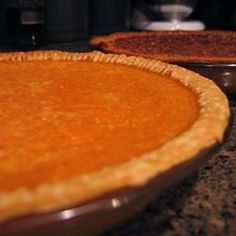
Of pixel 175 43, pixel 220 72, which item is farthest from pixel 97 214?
pixel 175 43

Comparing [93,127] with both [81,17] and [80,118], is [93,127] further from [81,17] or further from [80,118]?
[81,17]

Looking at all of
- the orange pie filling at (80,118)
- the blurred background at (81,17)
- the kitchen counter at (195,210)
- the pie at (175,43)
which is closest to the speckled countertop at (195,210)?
the kitchen counter at (195,210)

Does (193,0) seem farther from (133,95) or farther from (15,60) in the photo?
(133,95)

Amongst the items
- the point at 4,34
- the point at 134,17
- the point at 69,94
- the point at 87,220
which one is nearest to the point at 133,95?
the point at 69,94

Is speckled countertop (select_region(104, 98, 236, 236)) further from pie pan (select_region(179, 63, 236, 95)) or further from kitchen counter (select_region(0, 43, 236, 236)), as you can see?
pie pan (select_region(179, 63, 236, 95))

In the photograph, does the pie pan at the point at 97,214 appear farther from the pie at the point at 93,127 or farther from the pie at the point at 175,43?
the pie at the point at 175,43

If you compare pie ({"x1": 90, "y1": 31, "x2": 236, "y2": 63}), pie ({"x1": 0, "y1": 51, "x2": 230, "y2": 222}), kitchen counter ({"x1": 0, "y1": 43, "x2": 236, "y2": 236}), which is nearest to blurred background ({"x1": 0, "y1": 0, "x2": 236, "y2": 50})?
pie ({"x1": 90, "y1": 31, "x2": 236, "y2": 63})
